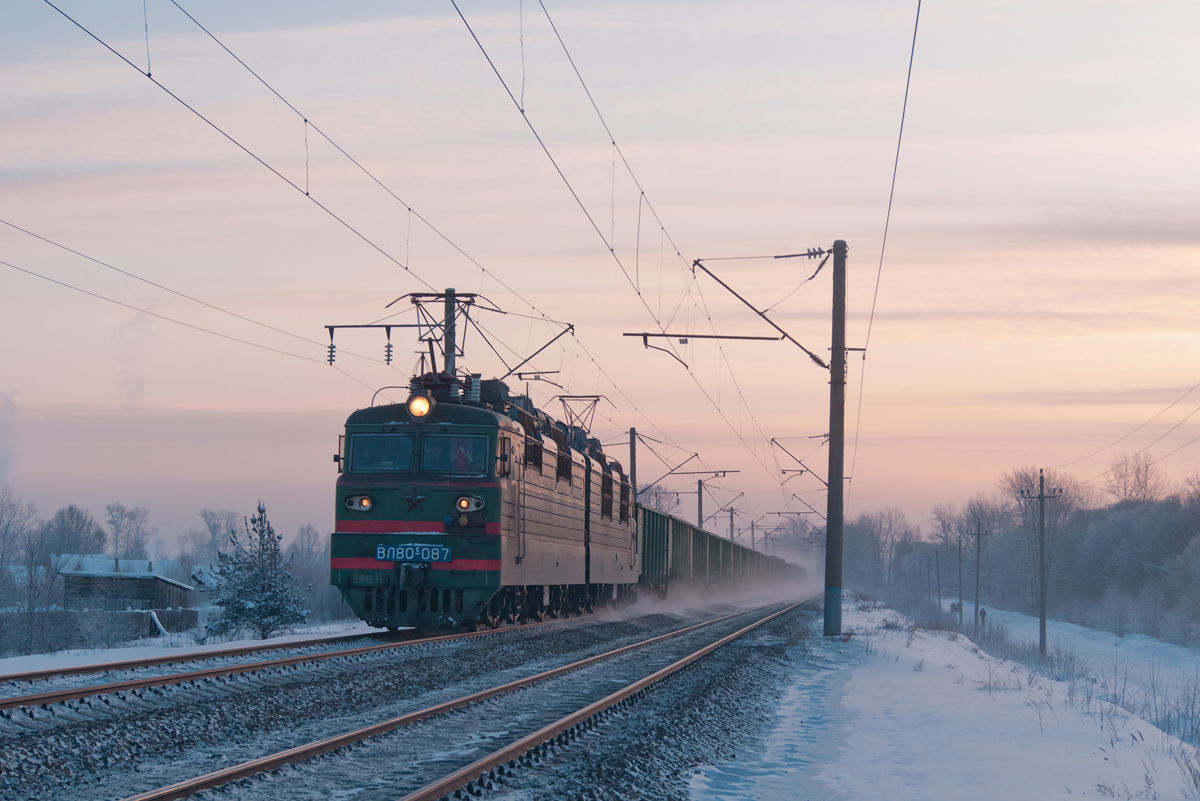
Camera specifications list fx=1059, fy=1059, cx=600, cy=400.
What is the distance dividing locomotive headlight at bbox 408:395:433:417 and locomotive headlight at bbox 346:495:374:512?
1604mm

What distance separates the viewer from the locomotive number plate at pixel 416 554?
664 inches

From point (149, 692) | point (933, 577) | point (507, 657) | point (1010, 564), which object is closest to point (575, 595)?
point (507, 657)

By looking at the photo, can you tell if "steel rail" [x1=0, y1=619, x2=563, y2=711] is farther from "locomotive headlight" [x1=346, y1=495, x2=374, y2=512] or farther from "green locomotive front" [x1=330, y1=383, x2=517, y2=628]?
"locomotive headlight" [x1=346, y1=495, x2=374, y2=512]

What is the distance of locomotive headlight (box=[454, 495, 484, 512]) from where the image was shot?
17.1m

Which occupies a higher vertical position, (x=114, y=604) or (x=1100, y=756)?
(x=1100, y=756)

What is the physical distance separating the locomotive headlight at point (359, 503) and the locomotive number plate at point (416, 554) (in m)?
0.80

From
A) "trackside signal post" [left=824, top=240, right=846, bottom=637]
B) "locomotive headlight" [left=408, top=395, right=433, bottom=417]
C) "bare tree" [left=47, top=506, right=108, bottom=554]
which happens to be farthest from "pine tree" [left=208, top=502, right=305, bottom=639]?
"bare tree" [left=47, top=506, right=108, bottom=554]

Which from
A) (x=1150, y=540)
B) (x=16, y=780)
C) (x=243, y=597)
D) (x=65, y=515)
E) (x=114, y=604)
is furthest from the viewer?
(x=65, y=515)

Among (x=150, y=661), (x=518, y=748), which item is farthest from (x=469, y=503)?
(x=518, y=748)

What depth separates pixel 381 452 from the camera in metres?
17.6

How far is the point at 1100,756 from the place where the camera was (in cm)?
895

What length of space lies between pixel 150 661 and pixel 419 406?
267 inches

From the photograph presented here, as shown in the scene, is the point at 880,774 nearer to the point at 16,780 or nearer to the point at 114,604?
the point at 16,780

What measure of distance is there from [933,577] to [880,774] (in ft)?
557
